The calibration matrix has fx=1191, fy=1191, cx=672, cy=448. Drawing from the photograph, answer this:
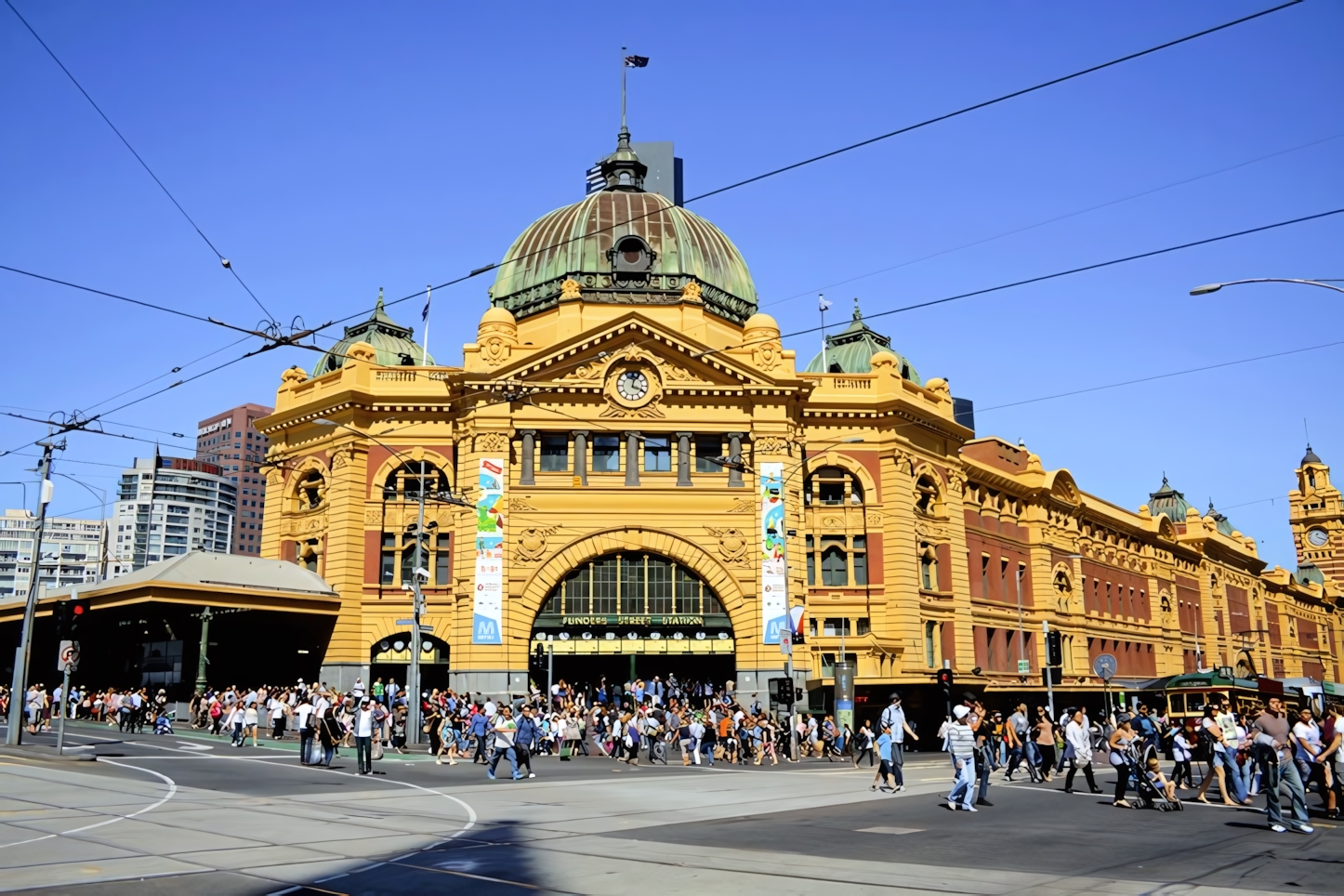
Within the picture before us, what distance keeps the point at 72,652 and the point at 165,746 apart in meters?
A: 5.33

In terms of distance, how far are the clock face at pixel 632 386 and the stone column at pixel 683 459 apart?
2.45 metres

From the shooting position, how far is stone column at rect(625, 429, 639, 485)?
50.7 metres

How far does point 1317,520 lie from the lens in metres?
146

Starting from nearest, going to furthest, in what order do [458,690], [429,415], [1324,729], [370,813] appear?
[370,813]
[1324,729]
[458,690]
[429,415]

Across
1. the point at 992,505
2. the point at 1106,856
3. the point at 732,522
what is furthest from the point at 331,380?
the point at 1106,856

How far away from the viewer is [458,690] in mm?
48375

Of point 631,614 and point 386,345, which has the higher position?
point 386,345

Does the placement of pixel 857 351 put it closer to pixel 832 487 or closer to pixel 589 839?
pixel 832 487

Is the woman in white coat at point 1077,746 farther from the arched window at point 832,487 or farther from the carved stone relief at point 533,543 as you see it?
the arched window at point 832,487

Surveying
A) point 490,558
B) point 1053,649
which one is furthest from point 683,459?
point 1053,649

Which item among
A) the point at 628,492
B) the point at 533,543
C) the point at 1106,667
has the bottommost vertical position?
the point at 1106,667

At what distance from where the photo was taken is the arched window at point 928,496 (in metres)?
56.5

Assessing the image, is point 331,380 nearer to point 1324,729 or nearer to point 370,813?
point 370,813

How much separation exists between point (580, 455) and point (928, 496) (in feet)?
57.5
